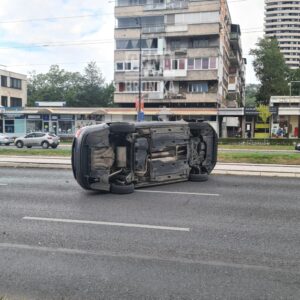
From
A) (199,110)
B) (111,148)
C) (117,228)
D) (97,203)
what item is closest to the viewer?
(117,228)

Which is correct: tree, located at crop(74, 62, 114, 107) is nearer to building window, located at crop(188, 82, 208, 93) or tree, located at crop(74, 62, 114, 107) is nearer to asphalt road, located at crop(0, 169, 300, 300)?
building window, located at crop(188, 82, 208, 93)

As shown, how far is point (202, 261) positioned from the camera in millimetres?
5117

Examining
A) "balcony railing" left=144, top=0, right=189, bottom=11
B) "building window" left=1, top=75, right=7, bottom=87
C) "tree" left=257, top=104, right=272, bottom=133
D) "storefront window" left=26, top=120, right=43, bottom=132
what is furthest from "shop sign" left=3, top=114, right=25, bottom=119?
"tree" left=257, top=104, right=272, bottom=133

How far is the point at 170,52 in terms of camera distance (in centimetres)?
5400

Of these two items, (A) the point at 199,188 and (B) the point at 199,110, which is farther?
(B) the point at 199,110

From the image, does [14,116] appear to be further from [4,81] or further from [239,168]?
[239,168]

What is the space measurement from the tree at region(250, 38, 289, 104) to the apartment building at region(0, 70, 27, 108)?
137 ft

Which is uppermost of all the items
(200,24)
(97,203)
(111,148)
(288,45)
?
(288,45)

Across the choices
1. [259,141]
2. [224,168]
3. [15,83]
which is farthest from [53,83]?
[224,168]

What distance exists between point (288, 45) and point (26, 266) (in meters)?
179

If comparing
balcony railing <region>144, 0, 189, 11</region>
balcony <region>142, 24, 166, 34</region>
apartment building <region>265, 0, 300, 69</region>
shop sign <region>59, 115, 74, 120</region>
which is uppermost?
apartment building <region>265, 0, 300, 69</region>

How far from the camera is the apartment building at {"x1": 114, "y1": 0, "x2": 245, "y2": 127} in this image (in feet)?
171

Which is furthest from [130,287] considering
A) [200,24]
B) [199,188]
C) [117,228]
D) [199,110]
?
[200,24]

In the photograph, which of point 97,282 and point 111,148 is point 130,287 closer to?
point 97,282
